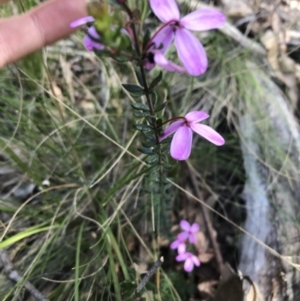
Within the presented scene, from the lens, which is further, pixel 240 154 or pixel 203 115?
pixel 240 154

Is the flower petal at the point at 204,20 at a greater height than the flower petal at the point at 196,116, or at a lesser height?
greater

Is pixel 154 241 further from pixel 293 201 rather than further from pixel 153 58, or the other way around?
pixel 153 58

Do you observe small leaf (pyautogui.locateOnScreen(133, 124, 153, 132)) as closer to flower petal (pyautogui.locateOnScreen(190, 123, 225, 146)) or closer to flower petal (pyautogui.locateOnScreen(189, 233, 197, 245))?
flower petal (pyautogui.locateOnScreen(190, 123, 225, 146))

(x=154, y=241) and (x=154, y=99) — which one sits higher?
(x=154, y=99)

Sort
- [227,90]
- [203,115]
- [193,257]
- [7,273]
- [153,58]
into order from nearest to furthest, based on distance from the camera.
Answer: [153,58] < [203,115] < [7,273] < [193,257] < [227,90]

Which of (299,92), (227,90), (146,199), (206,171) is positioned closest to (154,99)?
(146,199)

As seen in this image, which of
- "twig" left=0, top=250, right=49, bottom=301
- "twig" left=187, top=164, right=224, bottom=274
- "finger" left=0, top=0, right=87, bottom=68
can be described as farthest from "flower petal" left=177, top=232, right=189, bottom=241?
"finger" left=0, top=0, right=87, bottom=68

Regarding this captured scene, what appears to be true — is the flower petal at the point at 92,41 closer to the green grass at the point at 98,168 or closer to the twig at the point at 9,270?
the green grass at the point at 98,168

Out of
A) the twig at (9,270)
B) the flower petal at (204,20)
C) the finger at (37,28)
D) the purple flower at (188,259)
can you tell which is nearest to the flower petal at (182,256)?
the purple flower at (188,259)
